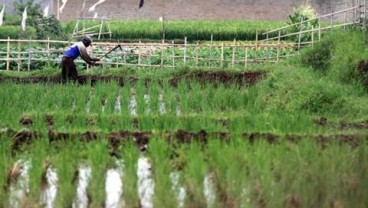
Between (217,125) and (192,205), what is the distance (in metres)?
3.14

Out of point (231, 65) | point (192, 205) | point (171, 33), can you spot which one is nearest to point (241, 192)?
point (192, 205)

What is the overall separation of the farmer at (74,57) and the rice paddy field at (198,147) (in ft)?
6.10

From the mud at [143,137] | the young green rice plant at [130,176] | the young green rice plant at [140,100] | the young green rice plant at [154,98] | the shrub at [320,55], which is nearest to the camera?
the young green rice plant at [130,176]

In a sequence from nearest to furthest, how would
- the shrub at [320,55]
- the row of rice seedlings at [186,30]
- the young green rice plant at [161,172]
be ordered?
the young green rice plant at [161,172], the shrub at [320,55], the row of rice seedlings at [186,30]

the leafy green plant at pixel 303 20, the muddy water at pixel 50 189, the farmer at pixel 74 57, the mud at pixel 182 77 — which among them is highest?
the leafy green plant at pixel 303 20

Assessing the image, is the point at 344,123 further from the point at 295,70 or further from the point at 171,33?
the point at 171,33

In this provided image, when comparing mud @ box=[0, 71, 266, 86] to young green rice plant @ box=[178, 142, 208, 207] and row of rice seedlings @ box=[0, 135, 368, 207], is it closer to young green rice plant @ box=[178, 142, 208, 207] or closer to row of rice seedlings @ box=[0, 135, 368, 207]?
row of rice seedlings @ box=[0, 135, 368, 207]

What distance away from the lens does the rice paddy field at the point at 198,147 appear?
539 cm

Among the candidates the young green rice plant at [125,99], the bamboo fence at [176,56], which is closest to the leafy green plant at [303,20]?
the bamboo fence at [176,56]

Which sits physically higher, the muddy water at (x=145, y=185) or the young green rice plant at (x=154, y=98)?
the young green rice plant at (x=154, y=98)

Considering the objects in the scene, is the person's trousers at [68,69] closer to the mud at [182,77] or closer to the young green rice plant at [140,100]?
the mud at [182,77]

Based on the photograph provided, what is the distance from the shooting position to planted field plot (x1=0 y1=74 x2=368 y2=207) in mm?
5324

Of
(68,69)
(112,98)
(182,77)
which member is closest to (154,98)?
(112,98)

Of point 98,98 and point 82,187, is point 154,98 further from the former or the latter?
point 82,187
